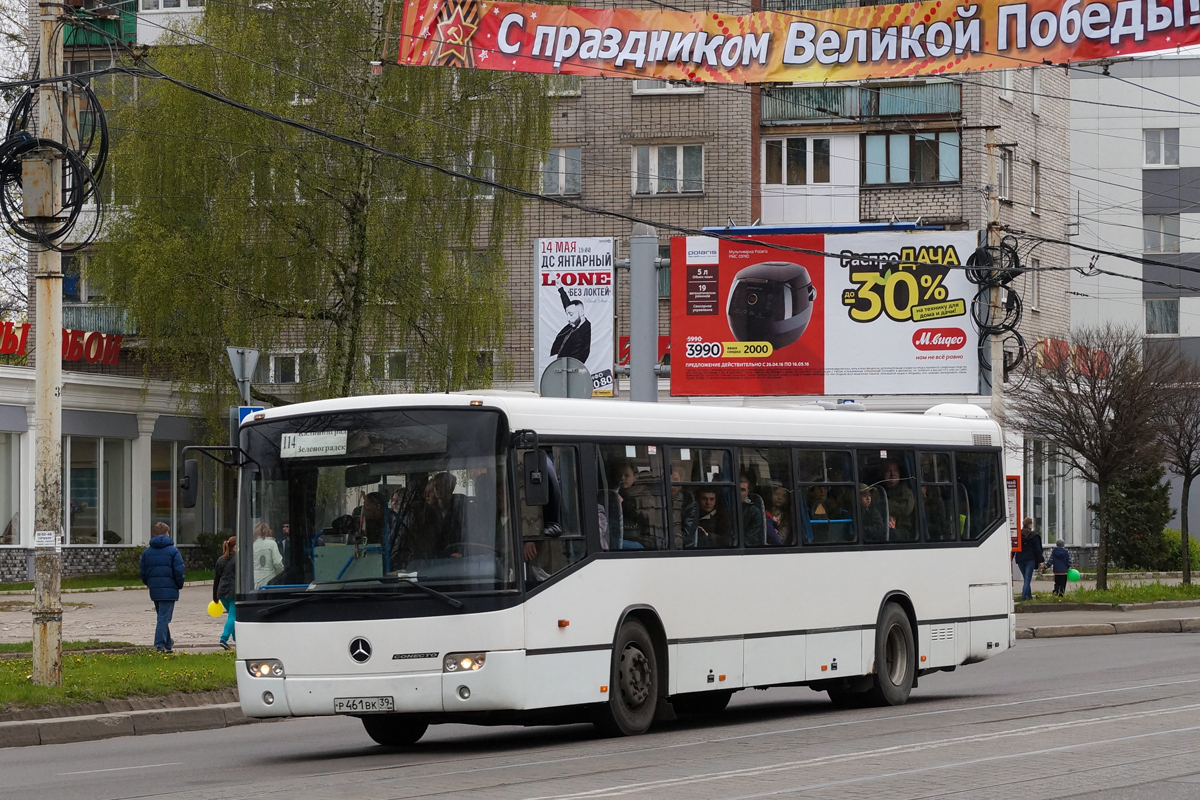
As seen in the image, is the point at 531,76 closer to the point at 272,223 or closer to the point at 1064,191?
the point at 272,223

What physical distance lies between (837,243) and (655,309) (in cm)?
1192

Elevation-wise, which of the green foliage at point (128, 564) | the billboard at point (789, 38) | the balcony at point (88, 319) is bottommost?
the green foliage at point (128, 564)

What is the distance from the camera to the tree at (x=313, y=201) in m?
36.8

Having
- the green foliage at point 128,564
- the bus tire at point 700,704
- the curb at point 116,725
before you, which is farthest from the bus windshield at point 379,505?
the green foliage at point 128,564

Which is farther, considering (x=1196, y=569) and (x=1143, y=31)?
(x=1196, y=569)

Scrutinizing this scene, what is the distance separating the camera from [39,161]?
17.4 m

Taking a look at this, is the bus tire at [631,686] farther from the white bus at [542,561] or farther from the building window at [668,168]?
the building window at [668,168]

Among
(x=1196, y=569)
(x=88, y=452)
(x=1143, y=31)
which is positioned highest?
(x=1143, y=31)

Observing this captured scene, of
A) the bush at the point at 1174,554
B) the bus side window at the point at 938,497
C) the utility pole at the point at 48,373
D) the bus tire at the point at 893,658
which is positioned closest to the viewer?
the bus tire at the point at 893,658

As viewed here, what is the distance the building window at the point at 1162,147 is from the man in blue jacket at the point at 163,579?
48.6 meters

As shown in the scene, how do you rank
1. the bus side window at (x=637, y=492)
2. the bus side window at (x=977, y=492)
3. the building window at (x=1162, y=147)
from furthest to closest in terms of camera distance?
the building window at (x=1162, y=147), the bus side window at (x=977, y=492), the bus side window at (x=637, y=492)

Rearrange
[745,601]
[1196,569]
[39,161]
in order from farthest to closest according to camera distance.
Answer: [1196,569] → [39,161] → [745,601]

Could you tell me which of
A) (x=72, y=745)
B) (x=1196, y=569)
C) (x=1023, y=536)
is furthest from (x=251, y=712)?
(x=1196, y=569)

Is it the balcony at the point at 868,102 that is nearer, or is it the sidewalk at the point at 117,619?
the sidewalk at the point at 117,619
